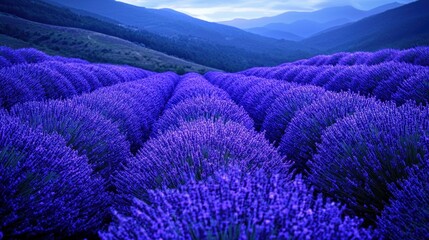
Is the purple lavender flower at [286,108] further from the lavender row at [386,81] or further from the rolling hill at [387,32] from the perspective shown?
the rolling hill at [387,32]

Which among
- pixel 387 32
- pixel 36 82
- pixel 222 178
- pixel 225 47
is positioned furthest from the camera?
pixel 225 47

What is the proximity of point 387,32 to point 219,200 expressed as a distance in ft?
329

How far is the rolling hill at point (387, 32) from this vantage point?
66169 millimetres

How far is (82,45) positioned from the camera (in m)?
47.0

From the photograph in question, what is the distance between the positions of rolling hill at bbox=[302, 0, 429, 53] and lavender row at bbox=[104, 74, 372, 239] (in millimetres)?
39831

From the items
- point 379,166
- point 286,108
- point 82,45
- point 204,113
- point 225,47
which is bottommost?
point 82,45

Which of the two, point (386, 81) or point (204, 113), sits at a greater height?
point (386, 81)

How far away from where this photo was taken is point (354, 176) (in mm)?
1839

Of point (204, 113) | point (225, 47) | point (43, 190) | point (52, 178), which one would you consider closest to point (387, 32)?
point (225, 47)

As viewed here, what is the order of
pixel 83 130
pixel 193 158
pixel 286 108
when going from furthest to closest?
pixel 286 108 < pixel 83 130 < pixel 193 158

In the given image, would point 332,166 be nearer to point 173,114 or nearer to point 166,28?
point 173,114

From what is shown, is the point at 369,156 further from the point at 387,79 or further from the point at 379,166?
the point at 387,79

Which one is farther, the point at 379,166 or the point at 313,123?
the point at 313,123

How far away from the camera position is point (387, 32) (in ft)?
275
